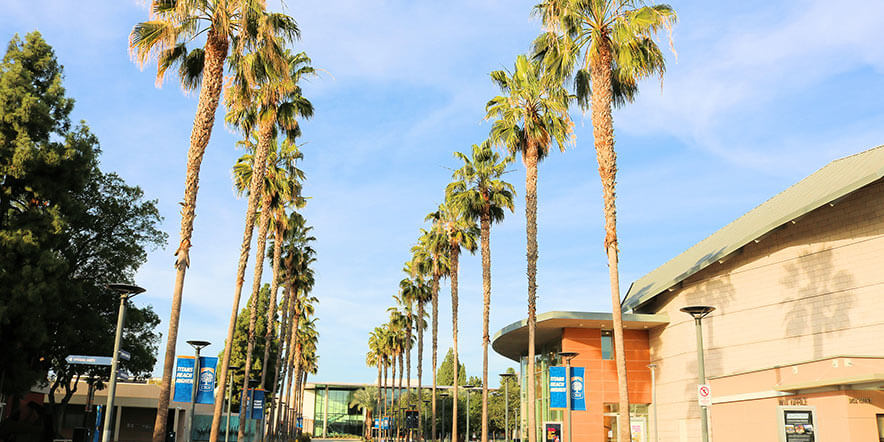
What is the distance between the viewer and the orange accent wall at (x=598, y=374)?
35.3 meters

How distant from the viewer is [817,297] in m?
28.1

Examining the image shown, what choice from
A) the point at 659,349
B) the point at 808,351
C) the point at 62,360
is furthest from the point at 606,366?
the point at 62,360

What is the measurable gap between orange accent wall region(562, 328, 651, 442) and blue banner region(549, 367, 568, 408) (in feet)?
31.5

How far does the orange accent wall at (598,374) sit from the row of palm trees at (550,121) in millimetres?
3932

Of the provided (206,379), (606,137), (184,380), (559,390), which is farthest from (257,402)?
(606,137)

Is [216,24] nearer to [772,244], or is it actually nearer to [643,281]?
[772,244]

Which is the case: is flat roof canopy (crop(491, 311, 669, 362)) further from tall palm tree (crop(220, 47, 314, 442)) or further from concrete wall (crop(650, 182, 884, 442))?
tall palm tree (crop(220, 47, 314, 442))

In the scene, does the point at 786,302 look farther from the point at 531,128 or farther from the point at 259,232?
the point at 259,232

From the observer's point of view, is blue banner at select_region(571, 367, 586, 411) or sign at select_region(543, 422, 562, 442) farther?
sign at select_region(543, 422, 562, 442)

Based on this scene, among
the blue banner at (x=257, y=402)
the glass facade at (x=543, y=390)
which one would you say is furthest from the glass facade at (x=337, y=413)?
the blue banner at (x=257, y=402)

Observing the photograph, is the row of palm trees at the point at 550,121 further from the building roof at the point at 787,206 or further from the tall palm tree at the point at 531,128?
the building roof at the point at 787,206

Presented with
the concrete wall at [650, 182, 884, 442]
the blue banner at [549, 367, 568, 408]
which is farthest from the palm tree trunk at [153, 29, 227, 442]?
the concrete wall at [650, 182, 884, 442]

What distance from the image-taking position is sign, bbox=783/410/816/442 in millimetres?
21812

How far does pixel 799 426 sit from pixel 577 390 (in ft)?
24.8
